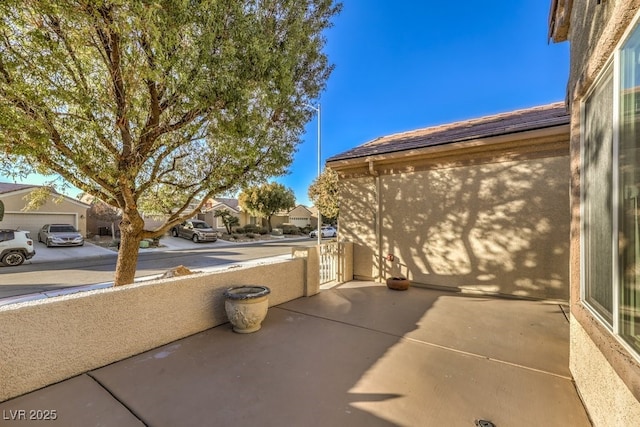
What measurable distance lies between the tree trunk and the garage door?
19.8 m

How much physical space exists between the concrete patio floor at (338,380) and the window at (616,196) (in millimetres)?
1259

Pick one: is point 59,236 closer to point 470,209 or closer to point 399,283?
point 399,283

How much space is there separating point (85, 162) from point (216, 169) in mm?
2191

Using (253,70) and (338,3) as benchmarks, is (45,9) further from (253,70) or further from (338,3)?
(338,3)

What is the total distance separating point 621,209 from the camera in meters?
2.00

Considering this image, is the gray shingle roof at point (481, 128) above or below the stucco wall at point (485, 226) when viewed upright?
above

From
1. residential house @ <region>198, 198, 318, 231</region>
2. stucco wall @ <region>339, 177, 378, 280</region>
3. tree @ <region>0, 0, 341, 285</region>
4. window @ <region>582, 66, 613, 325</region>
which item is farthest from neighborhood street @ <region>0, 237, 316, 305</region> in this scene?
residential house @ <region>198, 198, 318, 231</region>

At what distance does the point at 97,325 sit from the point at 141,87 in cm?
387

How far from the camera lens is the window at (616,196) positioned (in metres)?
1.81

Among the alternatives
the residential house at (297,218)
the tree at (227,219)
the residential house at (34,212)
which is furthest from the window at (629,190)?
the residential house at (297,218)

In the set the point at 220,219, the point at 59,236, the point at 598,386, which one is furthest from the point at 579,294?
the point at 220,219

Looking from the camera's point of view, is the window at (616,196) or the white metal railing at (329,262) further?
the white metal railing at (329,262)

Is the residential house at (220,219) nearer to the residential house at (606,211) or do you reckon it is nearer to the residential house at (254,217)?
the residential house at (254,217)

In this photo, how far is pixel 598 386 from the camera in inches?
91.0
